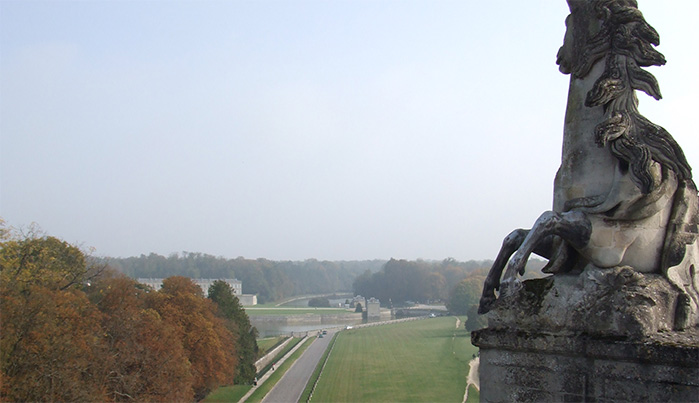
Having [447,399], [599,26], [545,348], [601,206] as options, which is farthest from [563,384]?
[447,399]

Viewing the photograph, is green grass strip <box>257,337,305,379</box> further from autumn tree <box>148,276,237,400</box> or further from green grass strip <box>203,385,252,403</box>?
autumn tree <box>148,276,237,400</box>

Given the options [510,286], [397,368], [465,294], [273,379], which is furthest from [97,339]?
[465,294]

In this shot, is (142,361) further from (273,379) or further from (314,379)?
(273,379)

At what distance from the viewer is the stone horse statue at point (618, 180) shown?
4672mm

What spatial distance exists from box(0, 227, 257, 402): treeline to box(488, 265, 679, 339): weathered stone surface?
2151cm

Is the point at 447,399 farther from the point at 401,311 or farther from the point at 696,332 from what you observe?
the point at 401,311

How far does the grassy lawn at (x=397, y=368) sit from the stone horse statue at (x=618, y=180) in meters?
35.7

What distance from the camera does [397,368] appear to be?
52500 mm

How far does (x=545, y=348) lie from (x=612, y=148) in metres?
1.57

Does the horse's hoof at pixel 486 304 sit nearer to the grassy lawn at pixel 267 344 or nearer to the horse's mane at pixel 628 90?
the horse's mane at pixel 628 90

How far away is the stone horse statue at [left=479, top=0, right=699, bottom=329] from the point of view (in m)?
4.67

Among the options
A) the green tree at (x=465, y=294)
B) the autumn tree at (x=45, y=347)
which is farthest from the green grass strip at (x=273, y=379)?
the green tree at (x=465, y=294)

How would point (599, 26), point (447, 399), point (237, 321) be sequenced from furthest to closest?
point (237, 321) < point (447, 399) < point (599, 26)

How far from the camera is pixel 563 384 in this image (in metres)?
4.59
